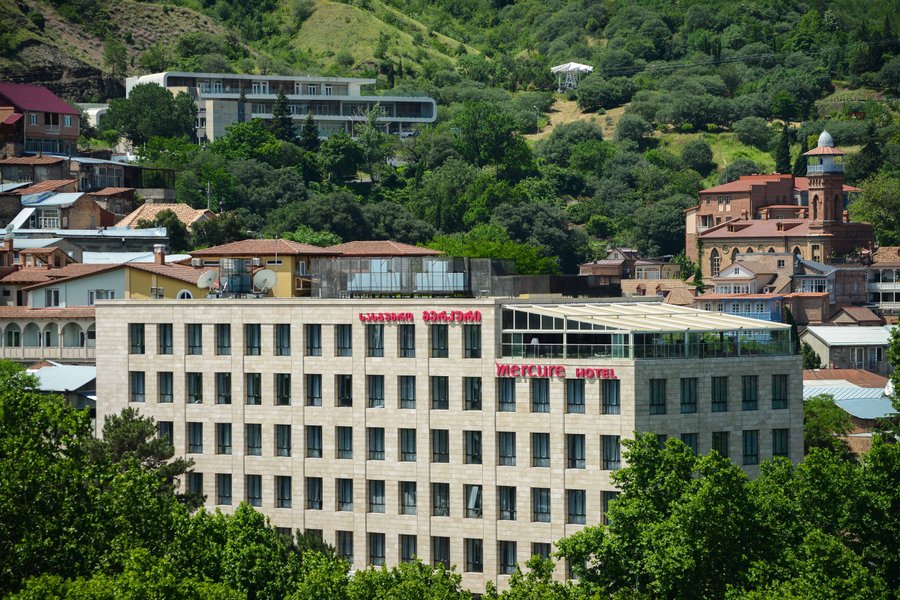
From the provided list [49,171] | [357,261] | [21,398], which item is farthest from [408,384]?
[49,171]

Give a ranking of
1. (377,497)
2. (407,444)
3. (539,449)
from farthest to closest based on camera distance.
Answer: (377,497)
(407,444)
(539,449)

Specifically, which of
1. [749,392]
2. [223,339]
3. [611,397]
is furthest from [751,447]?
Result: [223,339]

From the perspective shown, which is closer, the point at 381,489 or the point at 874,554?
the point at 874,554

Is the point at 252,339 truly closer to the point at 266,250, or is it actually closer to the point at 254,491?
the point at 254,491

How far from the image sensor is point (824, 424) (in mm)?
123500

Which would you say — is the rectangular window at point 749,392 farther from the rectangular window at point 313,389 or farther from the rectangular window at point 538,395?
the rectangular window at point 313,389

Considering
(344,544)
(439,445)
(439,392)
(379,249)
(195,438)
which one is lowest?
(344,544)

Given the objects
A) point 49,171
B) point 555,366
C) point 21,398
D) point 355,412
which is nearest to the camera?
point 21,398

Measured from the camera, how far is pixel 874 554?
76312 millimetres

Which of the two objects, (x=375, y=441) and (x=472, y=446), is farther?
(x=375, y=441)

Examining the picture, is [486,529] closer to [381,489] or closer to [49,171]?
[381,489]

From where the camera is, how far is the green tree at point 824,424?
391 ft

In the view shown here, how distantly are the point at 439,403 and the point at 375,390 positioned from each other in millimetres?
3753

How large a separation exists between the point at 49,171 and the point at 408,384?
107889mm
